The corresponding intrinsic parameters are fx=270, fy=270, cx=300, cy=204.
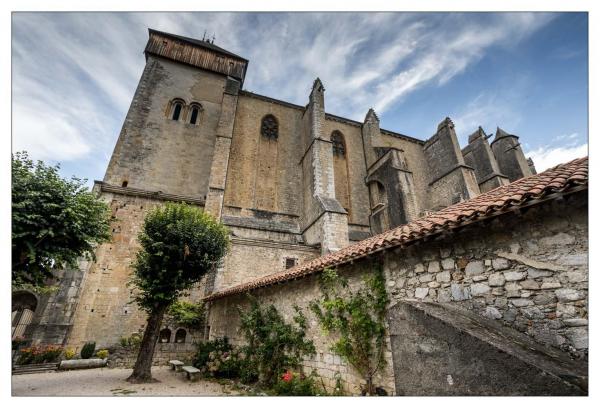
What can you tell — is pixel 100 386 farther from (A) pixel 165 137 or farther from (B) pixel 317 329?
(A) pixel 165 137

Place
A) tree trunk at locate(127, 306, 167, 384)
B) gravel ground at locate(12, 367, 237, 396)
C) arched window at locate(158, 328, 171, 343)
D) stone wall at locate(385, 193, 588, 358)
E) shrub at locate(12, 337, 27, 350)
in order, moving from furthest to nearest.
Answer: arched window at locate(158, 328, 171, 343), shrub at locate(12, 337, 27, 350), tree trunk at locate(127, 306, 167, 384), gravel ground at locate(12, 367, 237, 396), stone wall at locate(385, 193, 588, 358)

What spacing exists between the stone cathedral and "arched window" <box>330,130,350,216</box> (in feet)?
0.25

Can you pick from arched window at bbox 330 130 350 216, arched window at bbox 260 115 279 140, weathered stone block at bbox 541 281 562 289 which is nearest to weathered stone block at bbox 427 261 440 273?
weathered stone block at bbox 541 281 562 289

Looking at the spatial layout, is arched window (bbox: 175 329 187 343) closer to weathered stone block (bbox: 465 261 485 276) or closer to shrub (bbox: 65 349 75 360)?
shrub (bbox: 65 349 75 360)

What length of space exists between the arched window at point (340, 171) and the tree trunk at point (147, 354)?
39.0 feet

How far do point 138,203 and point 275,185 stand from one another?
735 cm

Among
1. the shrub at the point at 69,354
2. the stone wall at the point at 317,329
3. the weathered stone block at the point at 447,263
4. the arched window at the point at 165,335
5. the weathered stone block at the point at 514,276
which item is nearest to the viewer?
the weathered stone block at the point at 514,276

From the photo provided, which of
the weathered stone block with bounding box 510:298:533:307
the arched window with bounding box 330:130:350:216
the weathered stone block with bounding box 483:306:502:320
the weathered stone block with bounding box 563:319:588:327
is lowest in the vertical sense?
the weathered stone block with bounding box 563:319:588:327

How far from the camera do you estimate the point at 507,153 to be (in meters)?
17.6

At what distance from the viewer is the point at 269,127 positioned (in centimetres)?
1847

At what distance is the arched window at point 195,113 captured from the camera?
18070 mm

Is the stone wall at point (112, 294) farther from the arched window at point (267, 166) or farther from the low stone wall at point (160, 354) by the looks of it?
the arched window at point (267, 166)

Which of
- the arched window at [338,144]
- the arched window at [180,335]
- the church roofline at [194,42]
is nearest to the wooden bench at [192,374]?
the arched window at [180,335]

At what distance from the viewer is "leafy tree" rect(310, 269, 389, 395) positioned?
14.6 feet
